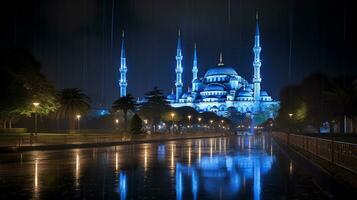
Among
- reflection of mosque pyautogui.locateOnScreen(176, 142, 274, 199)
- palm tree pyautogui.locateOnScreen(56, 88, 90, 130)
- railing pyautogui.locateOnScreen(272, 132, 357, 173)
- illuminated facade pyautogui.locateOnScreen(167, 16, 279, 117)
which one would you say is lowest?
reflection of mosque pyautogui.locateOnScreen(176, 142, 274, 199)

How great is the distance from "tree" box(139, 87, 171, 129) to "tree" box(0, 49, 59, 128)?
36664 millimetres

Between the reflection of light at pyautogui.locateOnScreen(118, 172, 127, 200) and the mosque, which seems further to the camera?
the mosque

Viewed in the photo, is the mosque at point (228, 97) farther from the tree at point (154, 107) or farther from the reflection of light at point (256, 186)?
the reflection of light at point (256, 186)

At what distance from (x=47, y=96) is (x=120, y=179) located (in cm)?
3811

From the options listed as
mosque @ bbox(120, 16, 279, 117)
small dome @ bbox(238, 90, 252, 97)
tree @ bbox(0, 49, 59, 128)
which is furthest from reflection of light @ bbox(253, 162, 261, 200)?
small dome @ bbox(238, 90, 252, 97)

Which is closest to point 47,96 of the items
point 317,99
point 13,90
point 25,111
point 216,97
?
point 25,111

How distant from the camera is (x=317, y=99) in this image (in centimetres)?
5353

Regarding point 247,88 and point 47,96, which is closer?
point 47,96

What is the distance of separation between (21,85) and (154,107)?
45105 millimetres

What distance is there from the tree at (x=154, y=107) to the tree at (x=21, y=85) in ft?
120

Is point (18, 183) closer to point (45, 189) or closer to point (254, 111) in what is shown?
point (45, 189)

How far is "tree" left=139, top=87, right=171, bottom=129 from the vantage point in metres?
86.2

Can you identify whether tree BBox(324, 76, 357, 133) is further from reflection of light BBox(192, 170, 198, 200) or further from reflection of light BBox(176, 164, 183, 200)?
reflection of light BBox(192, 170, 198, 200)

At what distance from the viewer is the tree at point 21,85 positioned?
39781 mm
